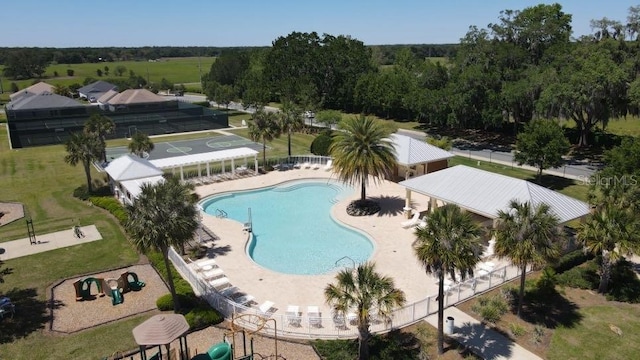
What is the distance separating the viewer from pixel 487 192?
30438 mm

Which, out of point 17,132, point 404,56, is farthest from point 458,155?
point 404,56

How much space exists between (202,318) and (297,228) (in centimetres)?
1403

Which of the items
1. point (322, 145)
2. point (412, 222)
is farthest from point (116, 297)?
point (322, 145)

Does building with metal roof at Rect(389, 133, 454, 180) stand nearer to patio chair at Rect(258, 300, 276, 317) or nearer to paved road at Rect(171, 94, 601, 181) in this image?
paved road at Rect(171, 94, 601, 181)

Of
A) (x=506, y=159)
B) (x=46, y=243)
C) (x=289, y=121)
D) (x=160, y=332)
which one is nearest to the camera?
(x=160, y=332)

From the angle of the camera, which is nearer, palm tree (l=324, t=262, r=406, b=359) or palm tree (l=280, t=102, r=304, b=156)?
palm tree (l=324, t=262, r=406, b=359)

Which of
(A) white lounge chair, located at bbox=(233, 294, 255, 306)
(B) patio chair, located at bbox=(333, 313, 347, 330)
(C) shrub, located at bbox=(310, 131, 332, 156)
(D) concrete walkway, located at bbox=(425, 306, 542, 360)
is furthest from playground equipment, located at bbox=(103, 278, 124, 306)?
(C) shrub, located at bbox=(310, 131, 332, 156)

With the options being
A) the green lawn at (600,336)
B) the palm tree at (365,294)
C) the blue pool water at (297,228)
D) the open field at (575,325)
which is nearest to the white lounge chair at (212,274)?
the blue pool water at (297,228)

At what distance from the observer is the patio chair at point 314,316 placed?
21392 millimetres

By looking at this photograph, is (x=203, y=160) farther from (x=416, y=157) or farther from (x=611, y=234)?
(x=611, y=234)

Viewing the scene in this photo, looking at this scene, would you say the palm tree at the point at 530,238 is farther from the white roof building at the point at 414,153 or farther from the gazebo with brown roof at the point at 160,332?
the white roof building at the point at 414,153

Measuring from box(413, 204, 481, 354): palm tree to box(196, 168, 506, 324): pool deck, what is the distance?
6.81 m

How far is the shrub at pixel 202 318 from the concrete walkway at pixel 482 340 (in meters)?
10.1

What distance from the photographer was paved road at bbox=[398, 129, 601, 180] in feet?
154
